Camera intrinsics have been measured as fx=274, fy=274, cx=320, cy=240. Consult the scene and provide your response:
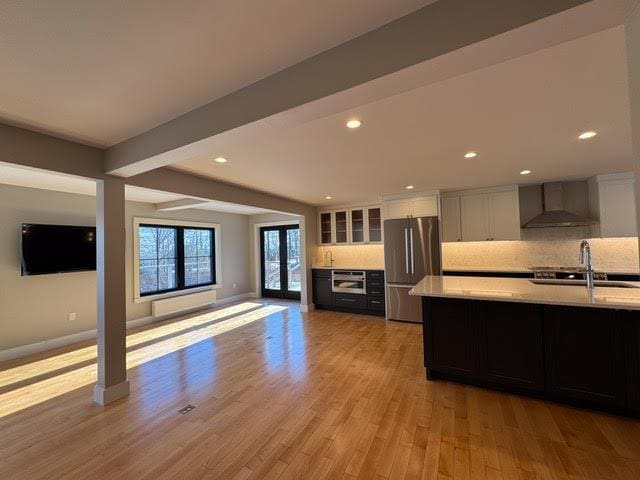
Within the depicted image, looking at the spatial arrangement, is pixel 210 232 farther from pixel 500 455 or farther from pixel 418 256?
pixel 500 455

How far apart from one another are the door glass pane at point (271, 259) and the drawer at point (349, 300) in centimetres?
217

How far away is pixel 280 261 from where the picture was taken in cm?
754

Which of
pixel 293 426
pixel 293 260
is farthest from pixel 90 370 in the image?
pixel 293 260

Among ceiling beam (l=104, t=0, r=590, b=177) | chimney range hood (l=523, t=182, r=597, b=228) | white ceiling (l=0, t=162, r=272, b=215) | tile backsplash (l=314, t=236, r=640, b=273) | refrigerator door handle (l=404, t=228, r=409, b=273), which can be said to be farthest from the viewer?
refrigerator door handle (l=404, t=228, r=409, b=273)

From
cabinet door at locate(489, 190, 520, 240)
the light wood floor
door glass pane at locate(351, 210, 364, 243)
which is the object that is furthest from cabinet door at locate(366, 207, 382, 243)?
the light wood floor

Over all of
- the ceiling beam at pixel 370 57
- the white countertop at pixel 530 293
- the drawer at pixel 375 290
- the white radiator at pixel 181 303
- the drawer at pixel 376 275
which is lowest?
the white radiator at pixel 181 303

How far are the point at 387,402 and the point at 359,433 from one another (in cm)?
51

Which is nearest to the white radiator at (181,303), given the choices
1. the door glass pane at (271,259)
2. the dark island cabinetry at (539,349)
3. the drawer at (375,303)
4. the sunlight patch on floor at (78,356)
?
the sunlight patch on floor at (78,356)

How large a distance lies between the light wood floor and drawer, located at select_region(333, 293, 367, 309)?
2.15 meters

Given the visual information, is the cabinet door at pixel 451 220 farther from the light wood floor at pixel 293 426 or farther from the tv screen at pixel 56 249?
the tv screen at pixel 56 249

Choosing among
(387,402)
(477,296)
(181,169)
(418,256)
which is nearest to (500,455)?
(387,402)

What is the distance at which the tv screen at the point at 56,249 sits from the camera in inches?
149

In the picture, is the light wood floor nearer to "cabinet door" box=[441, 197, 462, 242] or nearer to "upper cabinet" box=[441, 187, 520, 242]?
"cabinet door" box=[441, 197, 462, 242]

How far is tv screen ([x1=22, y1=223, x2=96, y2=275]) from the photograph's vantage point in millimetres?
3795
